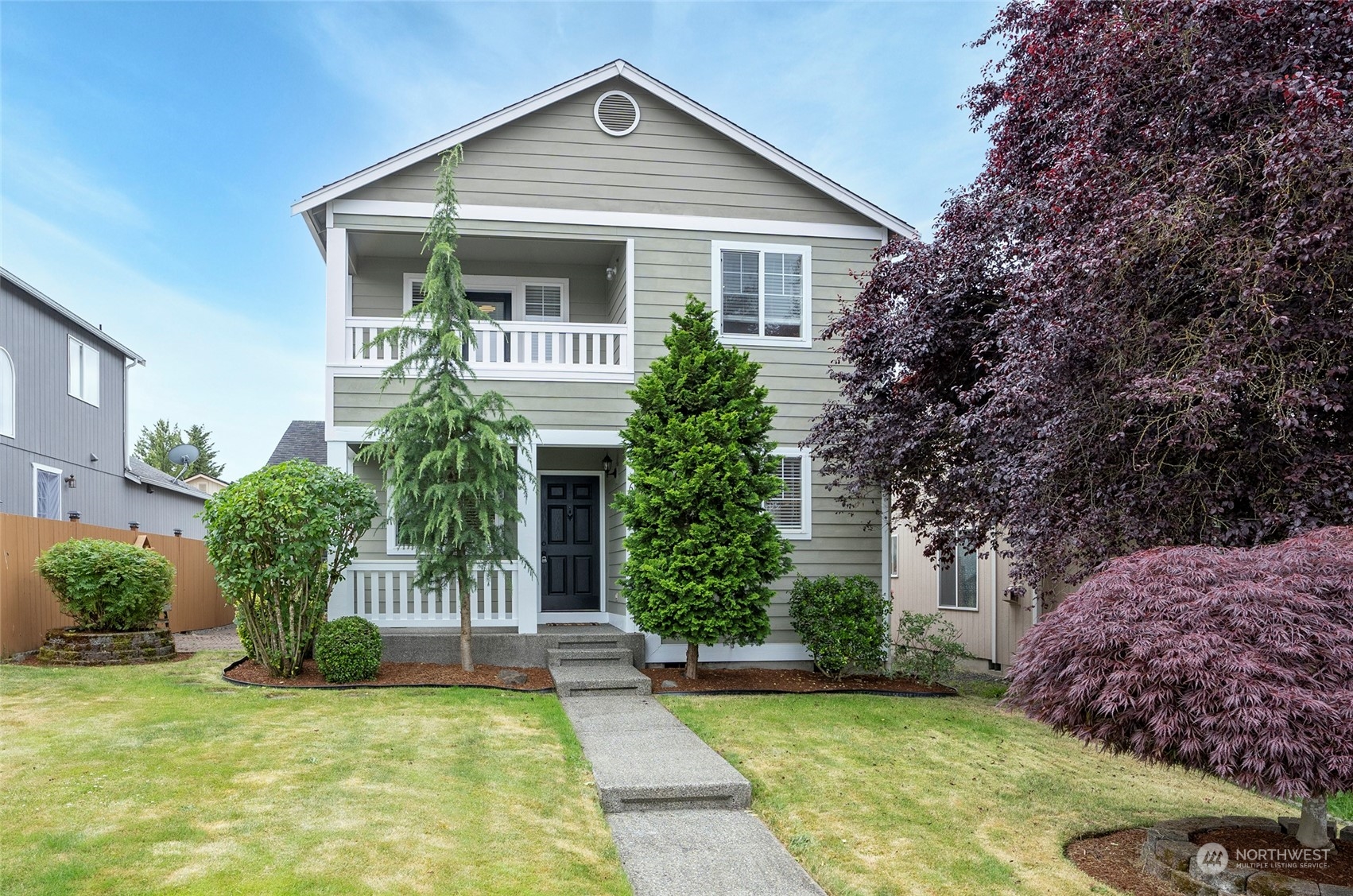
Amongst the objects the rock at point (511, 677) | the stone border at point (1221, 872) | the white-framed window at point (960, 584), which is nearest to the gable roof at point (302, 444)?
the rock at point (511, 677)

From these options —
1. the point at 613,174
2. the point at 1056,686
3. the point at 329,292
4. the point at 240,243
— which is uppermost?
the point at 240,243

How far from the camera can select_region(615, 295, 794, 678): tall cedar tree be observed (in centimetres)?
973

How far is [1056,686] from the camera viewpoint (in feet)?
15.9

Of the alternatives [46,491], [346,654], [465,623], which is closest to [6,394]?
[46,491]

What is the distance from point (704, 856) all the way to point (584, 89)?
959 centimetres

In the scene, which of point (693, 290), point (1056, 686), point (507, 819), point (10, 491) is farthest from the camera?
point (10, 491)

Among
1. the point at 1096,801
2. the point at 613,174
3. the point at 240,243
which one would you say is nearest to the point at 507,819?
the point at 1096,801

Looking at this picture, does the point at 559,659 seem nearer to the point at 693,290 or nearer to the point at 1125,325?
the point at 693,290

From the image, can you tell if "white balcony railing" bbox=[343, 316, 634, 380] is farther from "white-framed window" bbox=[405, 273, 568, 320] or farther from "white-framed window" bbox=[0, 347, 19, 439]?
"white-framed window" bbox=[0, 347, 19, 439]

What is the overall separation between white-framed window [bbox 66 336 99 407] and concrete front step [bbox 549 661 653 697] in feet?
42.4

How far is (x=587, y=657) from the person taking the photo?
10484 mm

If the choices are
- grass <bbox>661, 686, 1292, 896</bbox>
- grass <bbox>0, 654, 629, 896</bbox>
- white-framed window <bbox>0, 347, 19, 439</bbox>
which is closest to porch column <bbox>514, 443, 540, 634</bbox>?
grass <bbox>0, 654, 629, 896</bbox>

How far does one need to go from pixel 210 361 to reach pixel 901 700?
23173 millimetres

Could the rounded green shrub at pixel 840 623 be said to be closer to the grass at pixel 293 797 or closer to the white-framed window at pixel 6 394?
the grass at pixel 293 797
